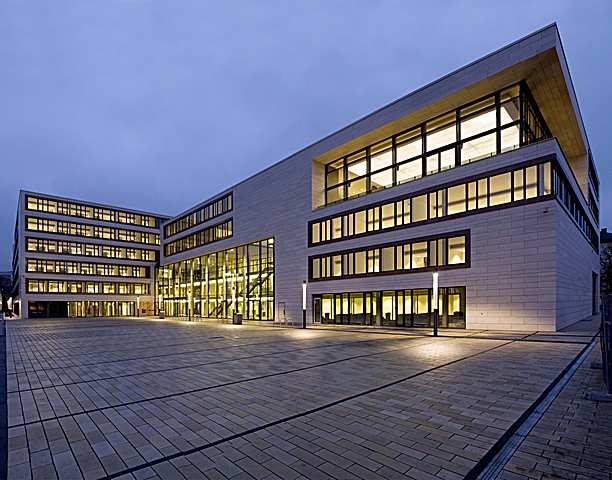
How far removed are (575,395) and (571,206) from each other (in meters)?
25.4

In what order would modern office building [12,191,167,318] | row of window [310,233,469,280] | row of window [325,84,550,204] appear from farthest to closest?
modern office building [12,191,167,318]
row of window [310,233,469,280]
row of window [325,84,550,204]

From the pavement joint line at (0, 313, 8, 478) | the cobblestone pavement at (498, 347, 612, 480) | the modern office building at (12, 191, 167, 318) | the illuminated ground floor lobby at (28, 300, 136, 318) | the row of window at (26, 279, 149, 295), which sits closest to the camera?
the cobblestone pavement at (498, 347, 612, 480)

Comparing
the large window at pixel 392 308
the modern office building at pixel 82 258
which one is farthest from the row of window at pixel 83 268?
the large window at pixel 392 308

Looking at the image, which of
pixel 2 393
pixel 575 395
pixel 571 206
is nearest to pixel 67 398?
pixel 2 393

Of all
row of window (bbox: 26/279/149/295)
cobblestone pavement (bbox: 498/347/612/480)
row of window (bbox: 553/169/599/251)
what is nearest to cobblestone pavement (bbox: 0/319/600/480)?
cobblestone pavement (bbox: 498/347/612/480)

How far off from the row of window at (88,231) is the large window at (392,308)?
167 feet

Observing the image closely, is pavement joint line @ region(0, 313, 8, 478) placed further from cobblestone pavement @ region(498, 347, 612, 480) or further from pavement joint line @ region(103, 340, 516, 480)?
cobblestone pavement @ region(498, 347, 612, 480)

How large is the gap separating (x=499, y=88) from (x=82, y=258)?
68.1 metres

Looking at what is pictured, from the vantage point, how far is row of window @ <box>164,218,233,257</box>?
162ft

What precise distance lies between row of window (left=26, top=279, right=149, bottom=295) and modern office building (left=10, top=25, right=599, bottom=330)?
122 ft

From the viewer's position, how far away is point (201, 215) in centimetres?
5588

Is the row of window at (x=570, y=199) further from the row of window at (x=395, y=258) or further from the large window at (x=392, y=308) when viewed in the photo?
the large window at (x=392, y=308)

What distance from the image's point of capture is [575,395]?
7.34 m

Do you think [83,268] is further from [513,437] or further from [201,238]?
[513,437]
